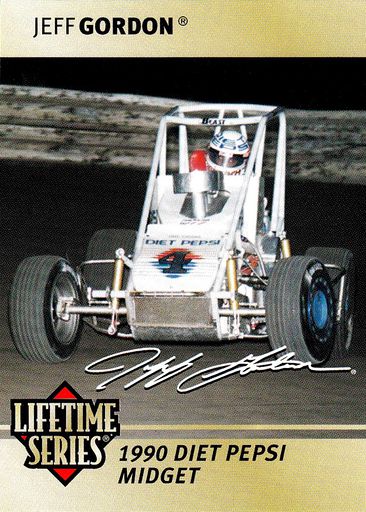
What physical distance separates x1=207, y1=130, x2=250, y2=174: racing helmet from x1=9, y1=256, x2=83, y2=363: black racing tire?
1162 millimetres

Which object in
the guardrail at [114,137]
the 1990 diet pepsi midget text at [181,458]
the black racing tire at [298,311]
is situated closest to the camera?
the 1990 diet pepsi midget text at [181,458]

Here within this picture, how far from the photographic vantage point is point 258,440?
226 inches

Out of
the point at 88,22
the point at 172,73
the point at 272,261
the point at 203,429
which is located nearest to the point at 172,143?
the point at 172,73

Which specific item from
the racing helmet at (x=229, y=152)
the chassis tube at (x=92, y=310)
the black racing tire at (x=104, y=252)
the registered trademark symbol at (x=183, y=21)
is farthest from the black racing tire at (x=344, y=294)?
the registered trademark symbol at (x=183, y=21)

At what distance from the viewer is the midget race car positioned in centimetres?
717

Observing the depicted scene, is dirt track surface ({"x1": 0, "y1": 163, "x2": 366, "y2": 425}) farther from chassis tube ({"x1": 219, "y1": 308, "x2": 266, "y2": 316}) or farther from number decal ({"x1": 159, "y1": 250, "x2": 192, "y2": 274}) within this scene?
number decal ({"x1": 159, "y1": 250, "x2": 192, "y2": 274})

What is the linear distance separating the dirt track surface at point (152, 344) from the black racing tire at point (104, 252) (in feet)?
1.19

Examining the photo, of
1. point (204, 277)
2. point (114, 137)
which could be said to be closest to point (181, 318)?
point (204, 277)

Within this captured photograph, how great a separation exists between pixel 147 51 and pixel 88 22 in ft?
1.14

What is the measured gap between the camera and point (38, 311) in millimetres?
7309

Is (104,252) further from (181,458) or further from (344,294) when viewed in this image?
(181,458)

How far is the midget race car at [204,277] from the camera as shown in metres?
7.17

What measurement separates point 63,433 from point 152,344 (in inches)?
98.7

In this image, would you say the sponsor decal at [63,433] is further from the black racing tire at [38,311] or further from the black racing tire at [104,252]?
the black racing tire at [104,252]
